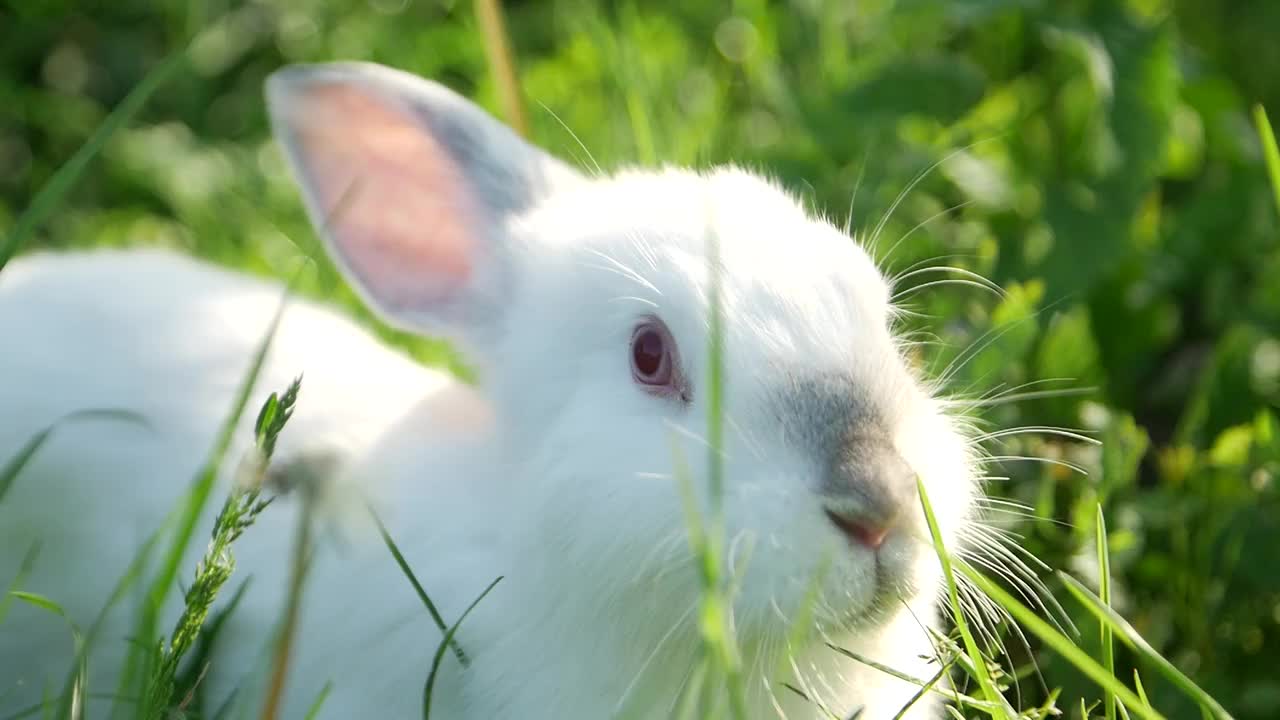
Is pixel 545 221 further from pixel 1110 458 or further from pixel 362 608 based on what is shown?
pixel 1110 458

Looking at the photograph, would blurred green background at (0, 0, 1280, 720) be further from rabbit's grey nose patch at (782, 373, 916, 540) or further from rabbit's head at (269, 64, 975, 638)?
rabbit's grey nose patch at (782, 373, 916, 540)

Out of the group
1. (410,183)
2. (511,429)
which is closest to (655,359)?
(511,429)

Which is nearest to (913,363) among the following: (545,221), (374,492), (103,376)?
(545,221)

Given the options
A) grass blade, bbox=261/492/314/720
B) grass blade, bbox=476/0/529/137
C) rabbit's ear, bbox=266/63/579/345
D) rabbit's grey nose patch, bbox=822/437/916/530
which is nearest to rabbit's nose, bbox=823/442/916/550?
rabbit's grey nose patch, bbox=822/437/916/530

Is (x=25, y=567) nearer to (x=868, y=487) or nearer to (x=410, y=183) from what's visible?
(x=410, y=183)

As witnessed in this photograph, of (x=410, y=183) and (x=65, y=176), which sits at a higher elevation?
(x=410, y=183)

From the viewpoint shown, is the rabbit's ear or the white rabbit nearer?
the white rabbit

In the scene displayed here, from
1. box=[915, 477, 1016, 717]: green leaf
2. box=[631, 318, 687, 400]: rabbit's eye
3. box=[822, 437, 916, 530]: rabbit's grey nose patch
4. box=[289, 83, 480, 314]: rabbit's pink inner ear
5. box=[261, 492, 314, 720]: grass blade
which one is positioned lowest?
box=[261, 492, 314, 720]: grass blade

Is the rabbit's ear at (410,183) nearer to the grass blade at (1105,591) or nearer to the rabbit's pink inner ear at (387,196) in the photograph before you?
the rabbit's pink inner ear at (387,196)
